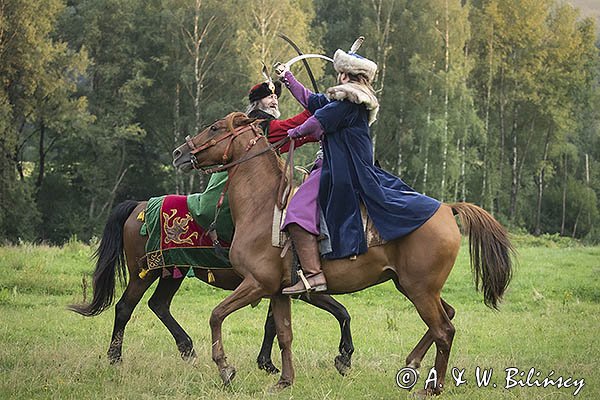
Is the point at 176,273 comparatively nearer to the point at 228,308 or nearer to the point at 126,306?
the point at 126,306

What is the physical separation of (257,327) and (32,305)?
3859 millimetres

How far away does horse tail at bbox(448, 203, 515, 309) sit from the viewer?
7621 mm

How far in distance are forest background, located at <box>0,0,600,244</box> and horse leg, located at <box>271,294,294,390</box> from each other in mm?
24639

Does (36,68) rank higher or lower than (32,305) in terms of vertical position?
higher

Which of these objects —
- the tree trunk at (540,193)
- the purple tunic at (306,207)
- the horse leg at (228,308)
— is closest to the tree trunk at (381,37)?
the tree trunk at (540,193)

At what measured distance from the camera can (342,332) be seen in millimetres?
8875

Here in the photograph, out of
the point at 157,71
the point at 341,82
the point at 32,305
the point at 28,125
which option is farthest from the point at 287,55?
the point at 341,82

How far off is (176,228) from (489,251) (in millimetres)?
3359

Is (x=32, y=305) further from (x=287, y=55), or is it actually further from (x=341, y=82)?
(x=287, y=55)

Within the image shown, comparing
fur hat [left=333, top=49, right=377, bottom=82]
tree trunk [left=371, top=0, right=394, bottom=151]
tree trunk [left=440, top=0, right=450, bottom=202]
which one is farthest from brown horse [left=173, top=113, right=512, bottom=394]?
tree trunk [left=440, top=0, right=450, bottom=202]

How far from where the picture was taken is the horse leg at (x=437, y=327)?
7.30m

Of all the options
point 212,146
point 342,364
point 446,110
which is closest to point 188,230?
point 212,146

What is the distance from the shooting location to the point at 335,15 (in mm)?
46906

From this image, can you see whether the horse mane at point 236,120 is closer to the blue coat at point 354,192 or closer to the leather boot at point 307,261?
the blue coat at point 354,192
